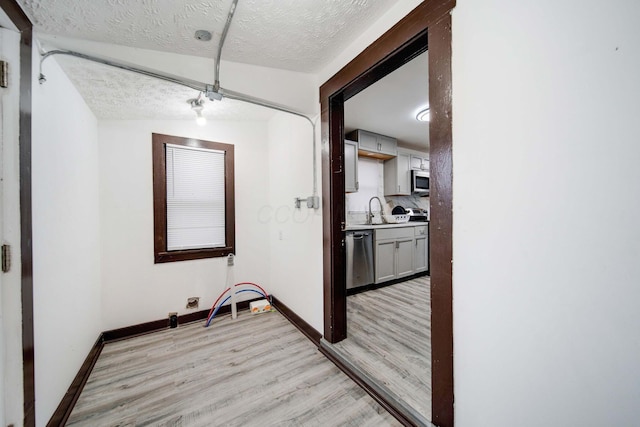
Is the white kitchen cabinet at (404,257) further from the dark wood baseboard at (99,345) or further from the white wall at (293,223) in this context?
the dark wood baseboard at (99,345)

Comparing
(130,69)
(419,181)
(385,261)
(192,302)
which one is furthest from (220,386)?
(419,181)

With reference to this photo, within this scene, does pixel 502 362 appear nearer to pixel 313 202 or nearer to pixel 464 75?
pixel 464 75

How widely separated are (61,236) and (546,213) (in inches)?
97.6

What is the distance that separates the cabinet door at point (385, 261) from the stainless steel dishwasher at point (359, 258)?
0.39ft

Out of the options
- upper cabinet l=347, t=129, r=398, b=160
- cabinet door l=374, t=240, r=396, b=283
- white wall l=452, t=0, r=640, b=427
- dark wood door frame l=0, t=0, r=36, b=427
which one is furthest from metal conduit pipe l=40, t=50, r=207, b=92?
cabinet door l=374, t=240, r=396, b=283

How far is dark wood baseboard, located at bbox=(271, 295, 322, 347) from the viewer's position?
6.87ft

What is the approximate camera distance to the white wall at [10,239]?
0.95 meters

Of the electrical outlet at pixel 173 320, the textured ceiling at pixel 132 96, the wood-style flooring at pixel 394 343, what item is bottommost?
the wood-style flooring at pixel 394 343

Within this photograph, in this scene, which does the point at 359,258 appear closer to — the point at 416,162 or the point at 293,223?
the point at 293,223

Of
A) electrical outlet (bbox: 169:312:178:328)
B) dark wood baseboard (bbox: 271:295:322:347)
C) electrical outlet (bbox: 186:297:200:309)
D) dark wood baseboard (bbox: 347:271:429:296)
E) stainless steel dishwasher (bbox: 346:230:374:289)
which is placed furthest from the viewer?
dark wood baseboard (bbox: 347:271:429:296)

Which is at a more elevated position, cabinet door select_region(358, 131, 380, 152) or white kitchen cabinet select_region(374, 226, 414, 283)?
cabinet door select_region(358, 131, 380, 152)

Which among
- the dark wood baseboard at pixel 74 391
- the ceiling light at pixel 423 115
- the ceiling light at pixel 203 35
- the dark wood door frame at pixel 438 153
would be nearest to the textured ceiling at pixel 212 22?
the ceiling light at pixel 203 35

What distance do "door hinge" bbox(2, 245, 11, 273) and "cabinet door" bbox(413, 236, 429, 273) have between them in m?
4.27

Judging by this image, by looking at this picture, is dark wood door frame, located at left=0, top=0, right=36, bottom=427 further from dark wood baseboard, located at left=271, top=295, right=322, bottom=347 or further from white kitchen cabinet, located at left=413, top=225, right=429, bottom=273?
white kitchen cabinet, located at left=413, top=225, right=429, bottom=273
